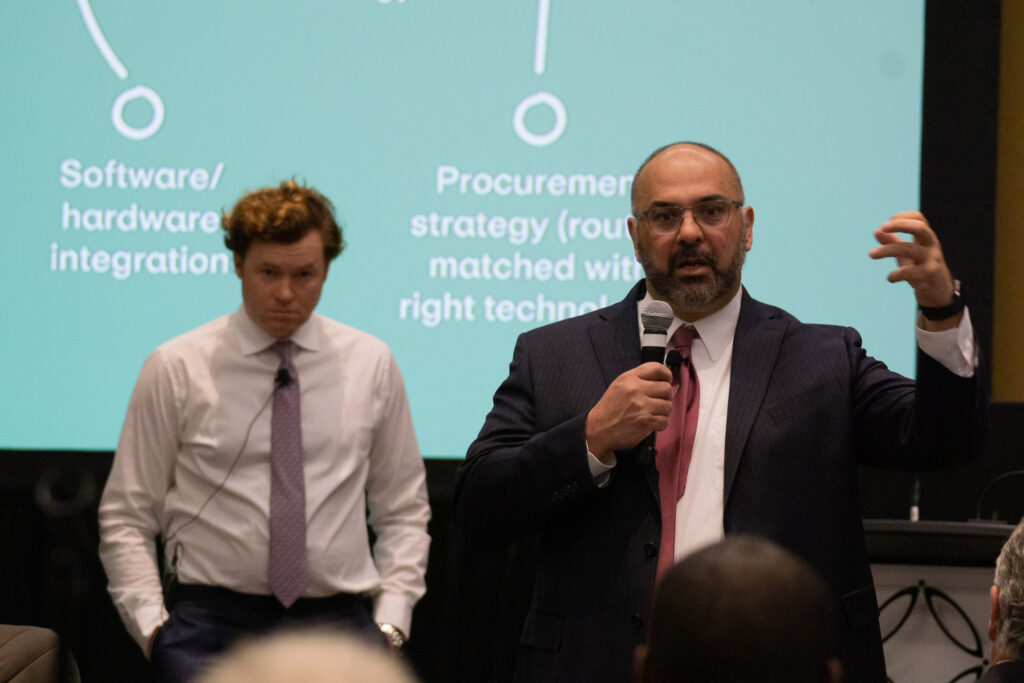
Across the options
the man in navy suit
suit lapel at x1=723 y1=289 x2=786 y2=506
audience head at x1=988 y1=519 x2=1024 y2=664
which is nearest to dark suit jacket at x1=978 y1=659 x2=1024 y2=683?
audience head at x1=988 y1=519 x2=1024 y2=664

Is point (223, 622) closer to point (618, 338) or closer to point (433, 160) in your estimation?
point (618, 338)

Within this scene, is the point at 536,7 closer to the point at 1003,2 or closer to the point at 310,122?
the point at 310,122

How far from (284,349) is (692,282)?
1.11 meters

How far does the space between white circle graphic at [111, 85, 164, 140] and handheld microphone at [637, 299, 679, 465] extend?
236cm

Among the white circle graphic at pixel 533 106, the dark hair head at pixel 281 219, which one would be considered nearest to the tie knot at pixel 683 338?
the dark hair head at pixel 281 219

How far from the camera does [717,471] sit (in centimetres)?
208

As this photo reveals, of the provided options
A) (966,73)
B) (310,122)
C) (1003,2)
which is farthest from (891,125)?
(310,122)

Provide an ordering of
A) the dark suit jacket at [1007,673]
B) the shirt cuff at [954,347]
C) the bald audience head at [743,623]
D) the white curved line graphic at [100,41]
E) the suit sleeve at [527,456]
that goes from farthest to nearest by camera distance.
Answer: the white curved line graphic at [100,41] → the suit sleeve at [527,456] → the shirt cuff at [954,347] → the dark suit jacket at [1007,673] → the bald audience head at [743,623]

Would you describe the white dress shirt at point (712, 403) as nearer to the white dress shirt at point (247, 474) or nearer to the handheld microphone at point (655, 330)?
the handheld microphone at point (655, 330)

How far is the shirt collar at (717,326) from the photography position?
2.23 m

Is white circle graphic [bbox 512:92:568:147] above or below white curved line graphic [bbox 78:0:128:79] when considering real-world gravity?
below

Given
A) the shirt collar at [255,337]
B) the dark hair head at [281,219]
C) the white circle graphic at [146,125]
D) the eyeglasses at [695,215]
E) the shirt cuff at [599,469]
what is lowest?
the shirt cuff at [599,469]

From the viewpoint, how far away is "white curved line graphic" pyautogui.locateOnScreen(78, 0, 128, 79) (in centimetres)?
395

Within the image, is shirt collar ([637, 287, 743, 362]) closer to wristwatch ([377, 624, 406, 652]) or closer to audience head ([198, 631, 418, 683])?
wristwatch ([377, 624, 406, 652])
